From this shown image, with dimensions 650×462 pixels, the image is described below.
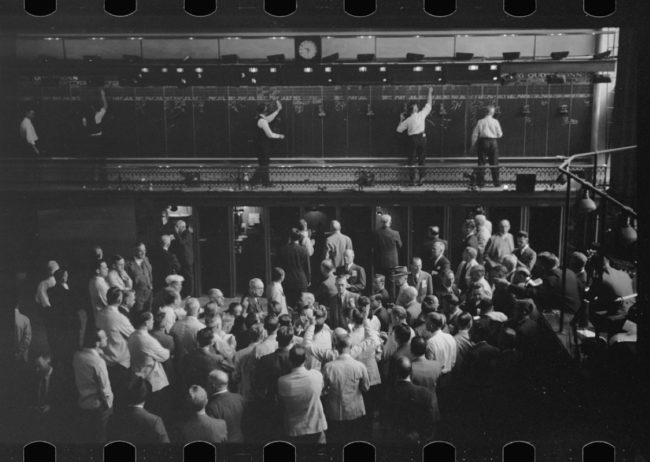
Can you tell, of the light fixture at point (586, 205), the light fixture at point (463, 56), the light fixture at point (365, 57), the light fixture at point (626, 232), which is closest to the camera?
the light fixture at point (626, 232)

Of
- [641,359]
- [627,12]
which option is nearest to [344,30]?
[627,12]

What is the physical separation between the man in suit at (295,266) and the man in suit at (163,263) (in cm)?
91

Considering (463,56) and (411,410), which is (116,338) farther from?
(463,56)

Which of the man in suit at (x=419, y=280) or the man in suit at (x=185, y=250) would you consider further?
the man in suit at (x=185, y=250)

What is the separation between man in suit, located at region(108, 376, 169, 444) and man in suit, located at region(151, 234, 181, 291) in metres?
0.84

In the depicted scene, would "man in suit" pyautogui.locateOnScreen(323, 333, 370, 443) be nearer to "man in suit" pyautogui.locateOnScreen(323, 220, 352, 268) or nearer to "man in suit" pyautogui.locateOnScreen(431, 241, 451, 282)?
"man in suit" pyautogui.locateOnScreen(323, 220, 352, 268)

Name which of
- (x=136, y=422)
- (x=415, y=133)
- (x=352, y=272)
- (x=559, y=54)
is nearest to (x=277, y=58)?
(x=415, y=133)

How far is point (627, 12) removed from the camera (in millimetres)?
6715

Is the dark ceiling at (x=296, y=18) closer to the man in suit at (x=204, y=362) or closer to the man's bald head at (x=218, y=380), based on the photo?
the man in suit at (x=204, y=362)

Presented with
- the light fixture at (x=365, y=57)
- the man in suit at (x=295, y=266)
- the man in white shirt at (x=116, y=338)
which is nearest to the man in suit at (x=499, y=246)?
the man in suit at (x=295, y=266)

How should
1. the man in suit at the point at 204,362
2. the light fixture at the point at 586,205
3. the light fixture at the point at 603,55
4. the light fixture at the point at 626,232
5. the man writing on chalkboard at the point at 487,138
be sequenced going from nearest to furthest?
the light fixture at the point at 626,232, the light fixture at the point at 586,205, the light fixture at the point at 603,55, the man in suit at the point at 204,362, the man writing on chalkboard at the point at 487,138

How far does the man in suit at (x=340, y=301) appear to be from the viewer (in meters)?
7.13

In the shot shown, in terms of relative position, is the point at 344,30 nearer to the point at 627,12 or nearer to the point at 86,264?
the point at 627,12

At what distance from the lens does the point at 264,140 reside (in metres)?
7.42
